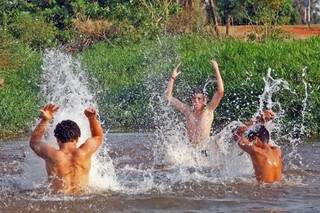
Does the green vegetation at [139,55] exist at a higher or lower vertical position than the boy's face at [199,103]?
higher

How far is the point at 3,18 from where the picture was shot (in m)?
26.5

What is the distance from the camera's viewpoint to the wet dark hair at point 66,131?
660 centimetres

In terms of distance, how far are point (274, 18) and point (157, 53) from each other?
5931 millimetres

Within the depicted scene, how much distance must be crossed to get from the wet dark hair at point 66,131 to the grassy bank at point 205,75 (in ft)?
28.1

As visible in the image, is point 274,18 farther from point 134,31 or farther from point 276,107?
point 276,107

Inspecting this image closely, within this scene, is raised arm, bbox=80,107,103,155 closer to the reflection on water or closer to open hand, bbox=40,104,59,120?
open hand, bbox=40,104,59,120

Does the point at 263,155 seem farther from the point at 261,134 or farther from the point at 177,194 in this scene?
the point at 177,194

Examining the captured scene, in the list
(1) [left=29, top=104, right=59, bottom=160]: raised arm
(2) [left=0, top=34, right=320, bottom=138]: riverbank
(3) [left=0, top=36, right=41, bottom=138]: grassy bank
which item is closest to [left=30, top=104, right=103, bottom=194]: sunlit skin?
(1) [left=29, top=104, right=59, bottom=160]: raised arm

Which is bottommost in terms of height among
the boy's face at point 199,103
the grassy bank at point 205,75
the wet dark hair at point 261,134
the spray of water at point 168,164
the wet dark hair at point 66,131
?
the spray of water at point 168,164

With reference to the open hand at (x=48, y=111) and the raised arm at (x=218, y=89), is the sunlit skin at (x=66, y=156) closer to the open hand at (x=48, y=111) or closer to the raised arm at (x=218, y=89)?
the open hand at (x=48, y=111)

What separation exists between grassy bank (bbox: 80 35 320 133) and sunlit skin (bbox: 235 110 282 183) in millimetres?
6711

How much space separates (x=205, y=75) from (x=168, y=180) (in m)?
8.48

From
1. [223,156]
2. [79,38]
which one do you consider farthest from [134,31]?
[223,156]

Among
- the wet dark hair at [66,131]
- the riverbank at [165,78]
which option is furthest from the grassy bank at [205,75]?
the wet dark hair at [66,131]
